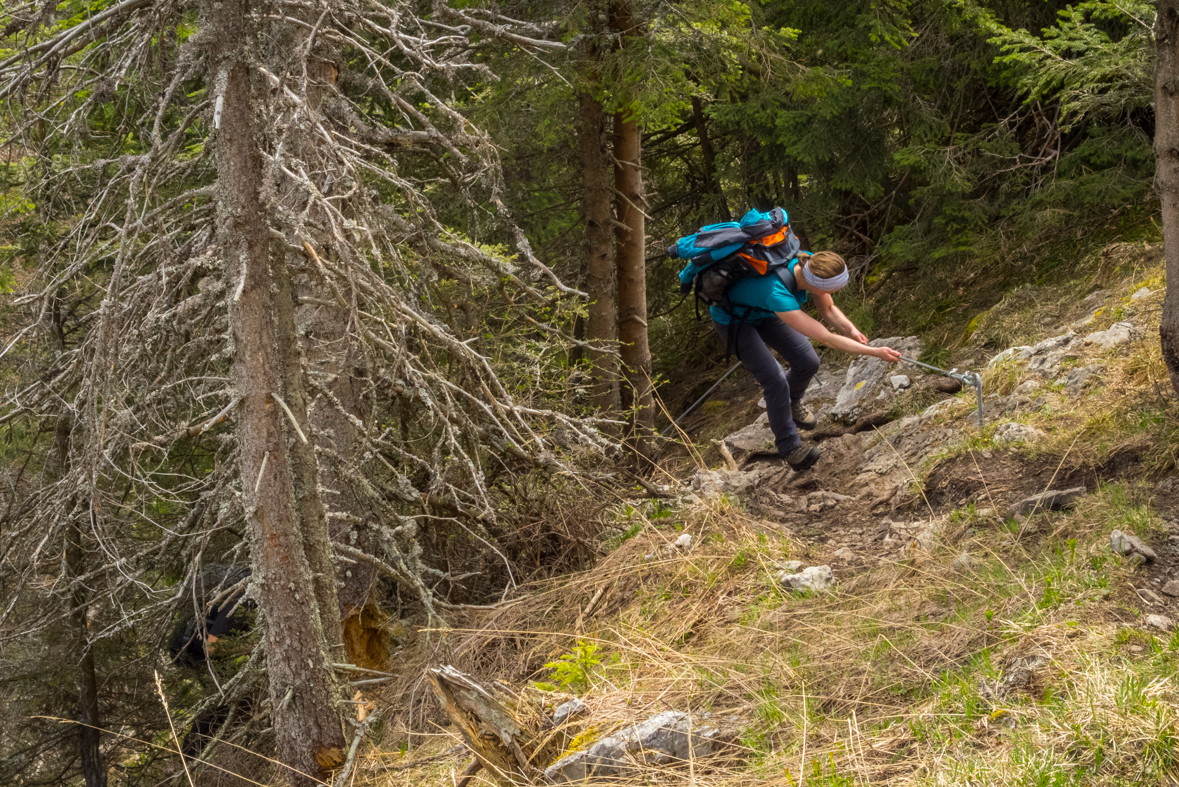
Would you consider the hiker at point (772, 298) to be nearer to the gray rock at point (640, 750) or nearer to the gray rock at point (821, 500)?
the gray rock at point (821, 500)

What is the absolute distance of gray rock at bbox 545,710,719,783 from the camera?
3.37 metres

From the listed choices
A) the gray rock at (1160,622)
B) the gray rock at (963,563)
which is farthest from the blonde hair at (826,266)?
the gray rock at (1160,622)

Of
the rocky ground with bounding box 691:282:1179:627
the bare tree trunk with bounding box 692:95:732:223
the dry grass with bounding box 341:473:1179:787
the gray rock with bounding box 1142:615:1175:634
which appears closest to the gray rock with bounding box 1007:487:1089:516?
the rocky ground with bounding box 691:282:1179:627

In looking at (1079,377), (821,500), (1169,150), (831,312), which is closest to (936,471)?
(821,500)

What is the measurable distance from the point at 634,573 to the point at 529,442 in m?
1.09

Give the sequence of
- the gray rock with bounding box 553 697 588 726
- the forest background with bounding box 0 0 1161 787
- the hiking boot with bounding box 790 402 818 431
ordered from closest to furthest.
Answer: the gray rock with bounding box 553 697 588 726, the forest background with bounding box 0 0 1161 787, the hiking boot with bounding box 790 402 818 431

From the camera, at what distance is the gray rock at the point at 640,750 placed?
337cm

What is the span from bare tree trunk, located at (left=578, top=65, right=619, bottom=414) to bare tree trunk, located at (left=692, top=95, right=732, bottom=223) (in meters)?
2.72

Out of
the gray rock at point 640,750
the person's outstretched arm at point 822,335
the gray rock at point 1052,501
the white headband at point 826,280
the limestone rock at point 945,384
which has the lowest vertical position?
the gray rock at point 640,750

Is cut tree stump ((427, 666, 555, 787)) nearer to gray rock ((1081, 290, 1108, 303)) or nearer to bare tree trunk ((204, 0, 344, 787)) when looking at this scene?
bare tree trunk ((204, 0, 344, 787))

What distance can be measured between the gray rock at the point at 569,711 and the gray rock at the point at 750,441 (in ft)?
11.9

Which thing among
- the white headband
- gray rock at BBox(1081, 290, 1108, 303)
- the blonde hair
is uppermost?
the blonde hair

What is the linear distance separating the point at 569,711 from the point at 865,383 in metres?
4.81

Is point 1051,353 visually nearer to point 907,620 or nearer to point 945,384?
point 945,384
